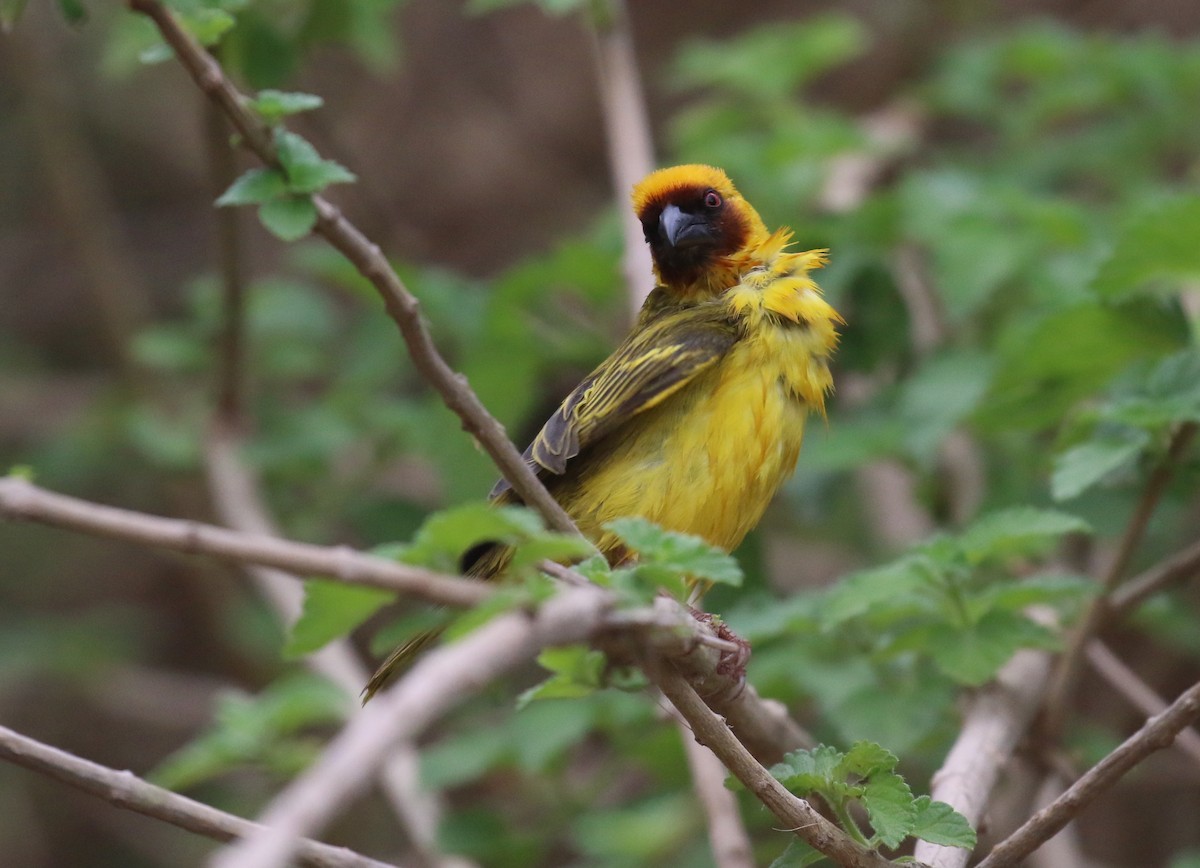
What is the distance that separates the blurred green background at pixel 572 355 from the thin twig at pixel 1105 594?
52mm

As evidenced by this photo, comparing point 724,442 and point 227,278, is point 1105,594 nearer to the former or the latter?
point 724,442

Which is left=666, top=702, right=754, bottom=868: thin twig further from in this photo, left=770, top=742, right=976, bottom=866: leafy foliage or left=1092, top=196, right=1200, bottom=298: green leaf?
left=1092, top=196, right=1200, bottom=298: green leaf

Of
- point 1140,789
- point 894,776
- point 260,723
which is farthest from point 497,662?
point 1140,789

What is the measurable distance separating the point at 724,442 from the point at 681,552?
1227 millimetres

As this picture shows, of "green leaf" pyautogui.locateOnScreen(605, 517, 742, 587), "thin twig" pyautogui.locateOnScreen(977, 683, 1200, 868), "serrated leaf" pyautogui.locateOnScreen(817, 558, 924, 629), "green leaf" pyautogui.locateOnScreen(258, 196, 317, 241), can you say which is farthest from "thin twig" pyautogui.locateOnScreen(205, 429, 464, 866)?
"green leaf" pyautogui.locateOnScreen(605, 517, 742, 587)

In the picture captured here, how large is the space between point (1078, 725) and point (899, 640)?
3.73ft

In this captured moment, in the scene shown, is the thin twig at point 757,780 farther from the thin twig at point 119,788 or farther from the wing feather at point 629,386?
the wing feather at point 629,386

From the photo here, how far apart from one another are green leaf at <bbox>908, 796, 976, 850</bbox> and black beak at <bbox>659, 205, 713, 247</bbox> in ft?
5.78

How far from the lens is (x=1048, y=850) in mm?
3385

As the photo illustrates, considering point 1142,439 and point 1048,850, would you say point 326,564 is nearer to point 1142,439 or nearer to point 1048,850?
point 1142,439

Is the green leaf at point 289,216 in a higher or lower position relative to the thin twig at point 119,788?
higher

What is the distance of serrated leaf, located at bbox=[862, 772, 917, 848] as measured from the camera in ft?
6.41

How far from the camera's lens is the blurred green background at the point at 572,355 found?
3248 millimetres

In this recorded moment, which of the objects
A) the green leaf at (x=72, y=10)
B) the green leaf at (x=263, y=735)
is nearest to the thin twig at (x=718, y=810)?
the green leaf at (x=263, y=735)
